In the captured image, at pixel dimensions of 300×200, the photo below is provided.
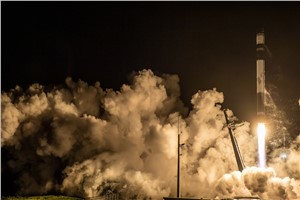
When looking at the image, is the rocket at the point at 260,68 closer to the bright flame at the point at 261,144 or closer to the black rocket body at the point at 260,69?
the black rocket body at the point at 260,69

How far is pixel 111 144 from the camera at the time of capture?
1796 inches

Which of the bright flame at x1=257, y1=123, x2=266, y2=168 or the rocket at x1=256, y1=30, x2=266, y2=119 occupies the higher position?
the rocket at x1=256, y1=30, x2=266, y2=119

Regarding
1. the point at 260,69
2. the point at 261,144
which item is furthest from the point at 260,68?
the point at 261,144

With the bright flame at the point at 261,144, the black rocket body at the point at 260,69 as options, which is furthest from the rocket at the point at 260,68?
the bright flame at the point at 261,144

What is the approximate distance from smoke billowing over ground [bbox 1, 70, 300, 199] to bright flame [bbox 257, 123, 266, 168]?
6.01ft

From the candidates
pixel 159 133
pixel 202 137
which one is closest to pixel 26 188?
pixel 159 133

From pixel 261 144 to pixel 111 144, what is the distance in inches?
507

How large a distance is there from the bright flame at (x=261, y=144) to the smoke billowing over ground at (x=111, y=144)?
1831 mm

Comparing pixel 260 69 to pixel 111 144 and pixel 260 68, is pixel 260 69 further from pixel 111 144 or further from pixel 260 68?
pixel 111 144

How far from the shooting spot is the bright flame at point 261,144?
4453cm

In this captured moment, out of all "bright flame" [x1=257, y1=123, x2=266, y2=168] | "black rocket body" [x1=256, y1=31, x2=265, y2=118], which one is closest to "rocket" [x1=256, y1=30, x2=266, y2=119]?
"black rocket body" [x1=256, y1=31, x2=265, y2=118]

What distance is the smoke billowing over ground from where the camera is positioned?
4412cm

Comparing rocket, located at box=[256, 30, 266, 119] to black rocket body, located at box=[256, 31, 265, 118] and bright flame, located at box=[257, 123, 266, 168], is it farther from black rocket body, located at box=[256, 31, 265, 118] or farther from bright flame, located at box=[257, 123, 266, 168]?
bright flame, located at box=[257, 123, 266, 168]

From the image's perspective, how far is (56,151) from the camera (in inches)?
1758
